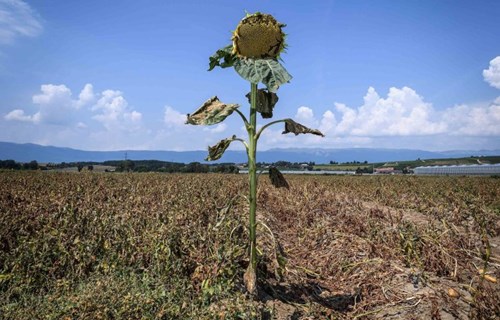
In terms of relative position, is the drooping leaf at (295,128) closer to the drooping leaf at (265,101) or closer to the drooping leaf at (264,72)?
the drooping leaf at (265,101)

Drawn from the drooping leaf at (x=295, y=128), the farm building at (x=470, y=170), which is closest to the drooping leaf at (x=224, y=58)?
the drooping leaf at (x=295, y=128)

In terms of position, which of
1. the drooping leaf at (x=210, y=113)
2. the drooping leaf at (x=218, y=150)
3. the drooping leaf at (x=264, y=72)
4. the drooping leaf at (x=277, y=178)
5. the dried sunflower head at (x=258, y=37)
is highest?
the dried sunflower head at (x=258, y=37)

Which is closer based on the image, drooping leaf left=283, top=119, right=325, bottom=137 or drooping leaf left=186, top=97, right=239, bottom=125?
drooping leaf left=186, top=97, right=239, bottom=125

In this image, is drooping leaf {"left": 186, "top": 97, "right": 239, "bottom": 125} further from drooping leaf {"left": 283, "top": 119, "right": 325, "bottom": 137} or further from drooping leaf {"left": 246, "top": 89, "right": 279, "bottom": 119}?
drooping leaf {"left": 283, "top": 119, "right": 325, "bottom": 137}

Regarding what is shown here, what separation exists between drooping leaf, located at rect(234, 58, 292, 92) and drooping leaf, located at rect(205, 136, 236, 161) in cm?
73

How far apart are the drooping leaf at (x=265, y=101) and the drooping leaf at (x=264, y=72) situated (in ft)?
1.64

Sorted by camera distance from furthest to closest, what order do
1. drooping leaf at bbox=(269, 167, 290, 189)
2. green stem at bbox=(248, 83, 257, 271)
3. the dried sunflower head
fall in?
drooping leaf at bbox=(269, 167, 290, 189), green stem at bbox=(248, 83, 257, 271), the dried sunflower head

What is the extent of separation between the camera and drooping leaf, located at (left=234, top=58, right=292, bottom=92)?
3.05 metres

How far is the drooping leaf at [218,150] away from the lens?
355cm

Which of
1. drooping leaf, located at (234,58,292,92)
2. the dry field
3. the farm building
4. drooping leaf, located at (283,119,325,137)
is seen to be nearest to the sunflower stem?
the dry field

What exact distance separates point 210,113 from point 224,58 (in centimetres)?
57

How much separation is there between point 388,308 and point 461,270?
5.16 ft

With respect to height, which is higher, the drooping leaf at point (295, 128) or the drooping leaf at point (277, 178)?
the drooping leaf at point (295, 128)

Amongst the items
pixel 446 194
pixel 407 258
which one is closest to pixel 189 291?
pixel 407 258
